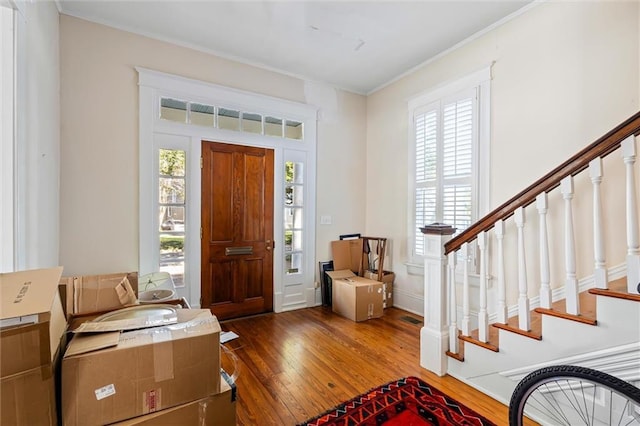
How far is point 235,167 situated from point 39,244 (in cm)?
194

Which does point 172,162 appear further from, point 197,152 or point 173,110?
point 173,110

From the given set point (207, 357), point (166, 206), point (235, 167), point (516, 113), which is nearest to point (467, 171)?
point (516, 113)

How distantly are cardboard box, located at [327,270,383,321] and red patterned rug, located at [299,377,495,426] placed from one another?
1369mm

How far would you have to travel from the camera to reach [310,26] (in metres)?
2.94

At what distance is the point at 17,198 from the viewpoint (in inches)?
68.9

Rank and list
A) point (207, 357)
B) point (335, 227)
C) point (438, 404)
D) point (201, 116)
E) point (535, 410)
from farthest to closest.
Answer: point (335, 227), point (201, 116), point (438, 404), point (535, 410), point (207, 357)

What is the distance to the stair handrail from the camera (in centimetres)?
154

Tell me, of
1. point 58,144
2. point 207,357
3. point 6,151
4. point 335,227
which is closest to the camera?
point 207,357

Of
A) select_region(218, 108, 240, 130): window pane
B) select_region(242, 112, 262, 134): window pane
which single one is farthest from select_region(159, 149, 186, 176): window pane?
select_region(242, 112, 262, 134): window pane

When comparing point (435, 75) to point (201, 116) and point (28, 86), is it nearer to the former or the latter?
point (201, 116)

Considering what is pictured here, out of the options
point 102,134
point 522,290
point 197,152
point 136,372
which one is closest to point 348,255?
point 197,152

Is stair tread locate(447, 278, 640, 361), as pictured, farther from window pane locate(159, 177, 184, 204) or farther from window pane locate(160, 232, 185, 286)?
window pane locate(159, 177, 184, 204)

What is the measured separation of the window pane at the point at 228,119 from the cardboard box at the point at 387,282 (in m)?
2.56

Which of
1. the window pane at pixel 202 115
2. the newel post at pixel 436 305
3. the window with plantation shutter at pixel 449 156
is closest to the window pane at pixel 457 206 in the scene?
the window with plantation shutter at pixel 449 156
